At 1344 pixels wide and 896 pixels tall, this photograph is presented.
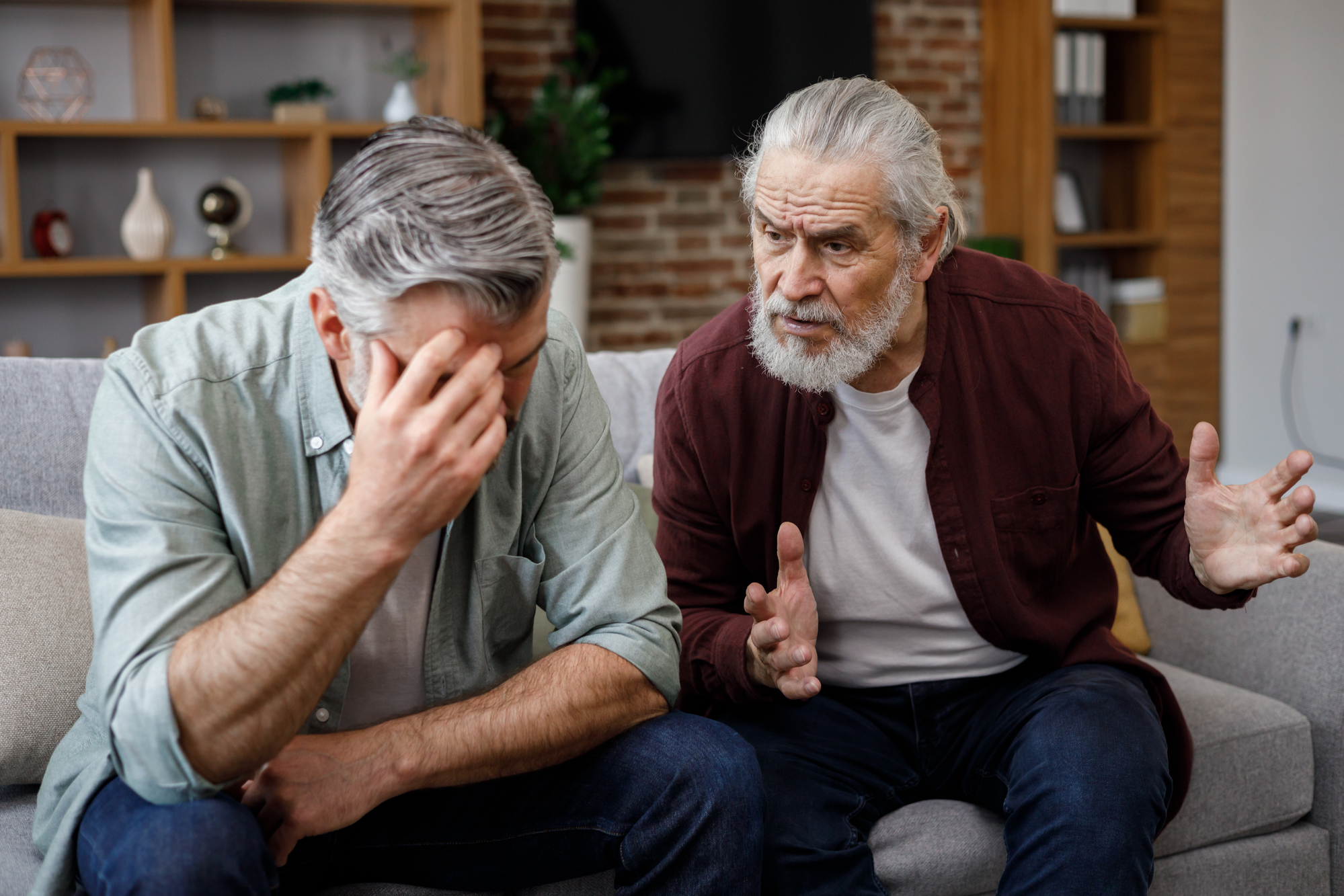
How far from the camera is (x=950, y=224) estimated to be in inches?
63.1

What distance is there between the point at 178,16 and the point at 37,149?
0.59 meters

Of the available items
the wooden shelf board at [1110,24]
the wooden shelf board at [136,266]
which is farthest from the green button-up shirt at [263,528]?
the wooden shelf board at [1110,24]

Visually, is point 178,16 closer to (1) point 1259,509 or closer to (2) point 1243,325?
(1) point 1259,509

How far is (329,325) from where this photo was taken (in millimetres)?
1101

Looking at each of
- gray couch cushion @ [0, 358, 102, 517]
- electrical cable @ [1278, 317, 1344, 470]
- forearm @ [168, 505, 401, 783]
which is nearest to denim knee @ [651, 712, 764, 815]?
forearm @ [168, 505, 401, 783]

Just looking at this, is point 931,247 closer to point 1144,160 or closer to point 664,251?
point 664,251

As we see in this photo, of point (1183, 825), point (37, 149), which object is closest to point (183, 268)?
point (37, 149)

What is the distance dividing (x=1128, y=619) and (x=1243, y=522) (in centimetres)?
59

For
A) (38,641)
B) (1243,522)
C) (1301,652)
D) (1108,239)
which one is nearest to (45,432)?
(38,641)

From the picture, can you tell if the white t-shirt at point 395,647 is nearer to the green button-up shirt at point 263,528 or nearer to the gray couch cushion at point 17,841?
the green button-up shirt at point 263,528

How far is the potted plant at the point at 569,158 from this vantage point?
3887 mm

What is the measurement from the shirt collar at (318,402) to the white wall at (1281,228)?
15.0ft

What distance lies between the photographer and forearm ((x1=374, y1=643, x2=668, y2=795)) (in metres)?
1.16

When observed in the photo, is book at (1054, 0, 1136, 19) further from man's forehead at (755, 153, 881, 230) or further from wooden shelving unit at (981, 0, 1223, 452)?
man's forehead at (755, 153, 881, 230)
